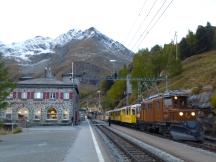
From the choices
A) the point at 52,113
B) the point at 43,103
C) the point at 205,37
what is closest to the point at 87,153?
the point at 52,113

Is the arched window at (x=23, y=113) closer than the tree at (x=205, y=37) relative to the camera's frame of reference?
Yes

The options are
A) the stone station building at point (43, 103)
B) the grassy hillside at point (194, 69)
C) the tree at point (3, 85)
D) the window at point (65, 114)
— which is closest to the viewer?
the tree at point (3, 85)

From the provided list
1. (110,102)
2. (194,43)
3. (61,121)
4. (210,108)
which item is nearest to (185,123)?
(210,108)

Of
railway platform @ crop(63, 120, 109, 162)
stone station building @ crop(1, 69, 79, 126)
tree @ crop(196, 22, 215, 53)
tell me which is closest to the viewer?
railway platform @ crop(63, 120, 109, 162)

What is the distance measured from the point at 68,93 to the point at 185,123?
6334cm

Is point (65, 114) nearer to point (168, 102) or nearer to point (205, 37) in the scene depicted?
point (168, 102)

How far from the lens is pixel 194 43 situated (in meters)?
136

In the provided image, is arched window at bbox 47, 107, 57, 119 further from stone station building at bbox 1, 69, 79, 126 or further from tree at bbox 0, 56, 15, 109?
tree at bbox 0, 56, 15, 109

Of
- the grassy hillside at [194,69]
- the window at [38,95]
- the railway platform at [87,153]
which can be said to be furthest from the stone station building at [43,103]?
the railway platform at [87,153]

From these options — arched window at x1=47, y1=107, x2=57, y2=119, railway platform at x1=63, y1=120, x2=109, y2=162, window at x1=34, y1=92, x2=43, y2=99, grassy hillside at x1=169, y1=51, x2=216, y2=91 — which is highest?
grassy hillside at x1=169, y1=51, x2=216, y2=91

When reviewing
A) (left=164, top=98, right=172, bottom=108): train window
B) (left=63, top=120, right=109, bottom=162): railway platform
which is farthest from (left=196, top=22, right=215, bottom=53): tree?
(left=63, top=120, right=109, bottom=162): railway platform

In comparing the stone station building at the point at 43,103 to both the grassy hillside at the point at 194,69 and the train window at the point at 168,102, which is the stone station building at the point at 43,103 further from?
the train window at the point at 168,102

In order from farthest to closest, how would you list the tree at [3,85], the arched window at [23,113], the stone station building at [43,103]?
1. the arched window at [23,113]
2. the stone station building at [43,103]
3. the tree at [3,85]

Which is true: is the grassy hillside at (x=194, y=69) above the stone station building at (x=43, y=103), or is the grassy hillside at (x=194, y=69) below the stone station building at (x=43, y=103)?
above
